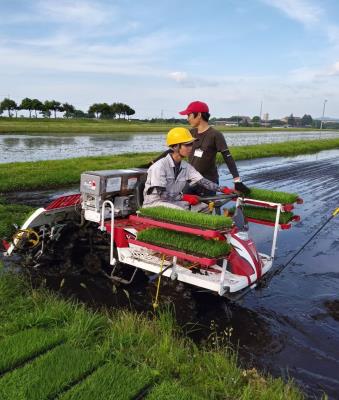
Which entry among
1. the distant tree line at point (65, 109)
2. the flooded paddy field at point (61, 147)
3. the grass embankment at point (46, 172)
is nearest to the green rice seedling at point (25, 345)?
the grass embankment at point (46, 172)

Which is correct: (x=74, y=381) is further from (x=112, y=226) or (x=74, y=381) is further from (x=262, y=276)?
(x=262, y=276)

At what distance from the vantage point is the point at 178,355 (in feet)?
10.9

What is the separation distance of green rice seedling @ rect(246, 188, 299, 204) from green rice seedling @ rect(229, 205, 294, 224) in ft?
0.61

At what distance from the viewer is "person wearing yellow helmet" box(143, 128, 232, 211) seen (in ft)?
14.8

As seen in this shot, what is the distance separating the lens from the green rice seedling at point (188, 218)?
3666 mm

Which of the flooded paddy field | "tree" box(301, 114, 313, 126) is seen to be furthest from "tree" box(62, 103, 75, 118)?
"tree" box(301, 114, 313, 126)

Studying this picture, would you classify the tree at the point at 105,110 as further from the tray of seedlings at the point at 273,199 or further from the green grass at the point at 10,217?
the tray of seedlings at the point at 273,199

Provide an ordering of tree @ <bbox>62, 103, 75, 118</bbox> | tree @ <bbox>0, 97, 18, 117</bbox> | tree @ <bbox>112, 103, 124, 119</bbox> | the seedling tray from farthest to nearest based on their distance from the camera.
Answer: tree @ <bbox>112, 103, 124, 119</bbox>
tree @ <bbox>62, 103, 75, 118</bbox>
tree @ <bbox>0, 97, 18, 117</bbox>
the seedling tray

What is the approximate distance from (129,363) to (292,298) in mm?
2520

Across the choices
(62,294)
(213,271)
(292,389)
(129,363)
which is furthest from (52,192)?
(292,389)

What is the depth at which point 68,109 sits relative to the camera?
282 feet

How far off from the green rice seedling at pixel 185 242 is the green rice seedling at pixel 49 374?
123 cm

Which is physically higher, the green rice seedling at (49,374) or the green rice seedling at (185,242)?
the green rice seedling at (185,242)

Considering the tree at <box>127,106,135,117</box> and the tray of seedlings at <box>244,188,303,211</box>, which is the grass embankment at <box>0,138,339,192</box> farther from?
the tree at <box>127,106,135,117</box>
